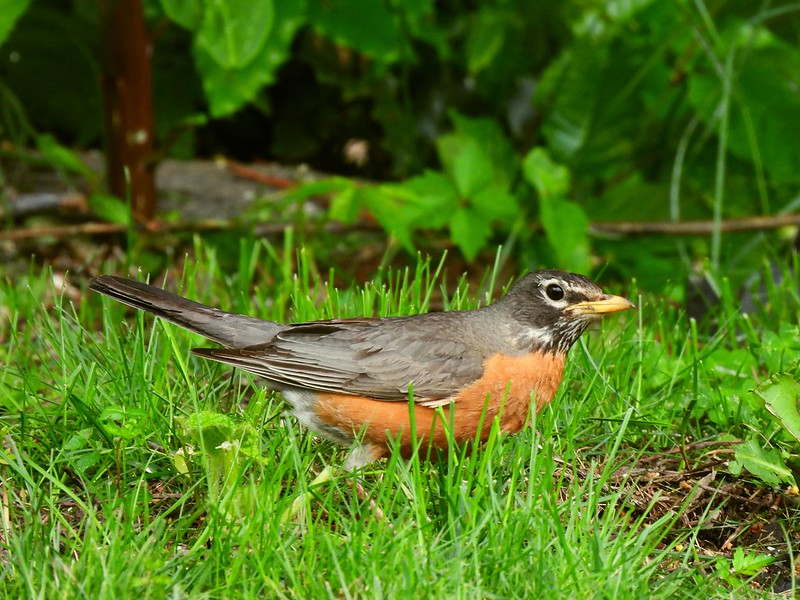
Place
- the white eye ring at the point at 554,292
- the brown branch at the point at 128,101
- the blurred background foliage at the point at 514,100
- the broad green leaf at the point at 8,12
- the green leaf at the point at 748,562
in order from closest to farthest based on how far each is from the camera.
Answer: the green leaf at the point at 748,562 < the white eye ring at the point at 554,292 < the broad green leaf at the point at 8,12 < the blurred background foliage at the point at 514,100 < the brown branch at the point at 128,101

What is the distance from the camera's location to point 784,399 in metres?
3.46

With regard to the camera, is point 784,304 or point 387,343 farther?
point 784,304

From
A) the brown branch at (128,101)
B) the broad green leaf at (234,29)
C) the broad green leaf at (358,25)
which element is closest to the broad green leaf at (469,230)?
the broad green leaf at (358,25)

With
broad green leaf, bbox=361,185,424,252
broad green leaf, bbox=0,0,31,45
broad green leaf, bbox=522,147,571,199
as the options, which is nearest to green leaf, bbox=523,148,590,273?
broad green leaf, bbox=522,147,571,199

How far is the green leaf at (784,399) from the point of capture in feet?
11.3

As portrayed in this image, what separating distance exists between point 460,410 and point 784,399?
105cm

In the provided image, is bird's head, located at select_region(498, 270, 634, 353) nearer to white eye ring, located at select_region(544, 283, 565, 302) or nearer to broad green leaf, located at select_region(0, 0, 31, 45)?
white eye ring, located at select_region(544, 283, 565, 302)

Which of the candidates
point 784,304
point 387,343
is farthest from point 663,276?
point 387,343

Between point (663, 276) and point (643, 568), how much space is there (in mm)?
3351

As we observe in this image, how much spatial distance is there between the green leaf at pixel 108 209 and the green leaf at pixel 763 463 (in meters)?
3.56

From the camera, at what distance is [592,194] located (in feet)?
21.9

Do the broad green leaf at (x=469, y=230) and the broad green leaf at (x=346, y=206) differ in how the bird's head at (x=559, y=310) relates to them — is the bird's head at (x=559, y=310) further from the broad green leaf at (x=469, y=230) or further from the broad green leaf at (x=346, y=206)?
the broad green leaf at (x=346, y=206)

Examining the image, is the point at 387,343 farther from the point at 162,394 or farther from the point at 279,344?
the point at 162,394

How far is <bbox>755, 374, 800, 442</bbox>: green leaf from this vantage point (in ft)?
11.3
